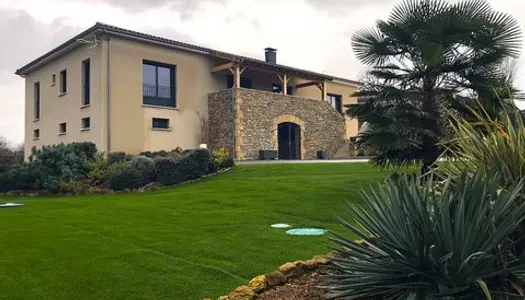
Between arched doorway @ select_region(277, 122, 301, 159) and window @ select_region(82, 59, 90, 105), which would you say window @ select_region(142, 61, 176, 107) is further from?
arched doorway @ select_region(277, 122, 301, 159)

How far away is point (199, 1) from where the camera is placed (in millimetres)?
16719

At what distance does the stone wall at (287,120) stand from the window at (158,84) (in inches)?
155

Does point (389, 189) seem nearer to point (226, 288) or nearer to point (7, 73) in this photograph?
point (226, 288)

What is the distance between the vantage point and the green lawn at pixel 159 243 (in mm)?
4922

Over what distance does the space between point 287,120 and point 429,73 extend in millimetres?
16154

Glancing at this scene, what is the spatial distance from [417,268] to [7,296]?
3921 millimetres

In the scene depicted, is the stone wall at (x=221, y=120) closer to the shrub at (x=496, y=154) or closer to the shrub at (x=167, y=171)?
the shrub at (x=167, y=171)

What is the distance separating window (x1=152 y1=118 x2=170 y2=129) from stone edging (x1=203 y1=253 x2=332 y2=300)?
20.6 meters

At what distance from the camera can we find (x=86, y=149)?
20.0 metres

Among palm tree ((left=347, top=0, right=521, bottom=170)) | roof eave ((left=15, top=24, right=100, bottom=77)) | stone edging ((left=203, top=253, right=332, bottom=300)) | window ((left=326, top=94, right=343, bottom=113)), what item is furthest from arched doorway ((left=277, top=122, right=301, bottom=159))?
stone edging ((left=203, top=253, right=332, bottom=300))

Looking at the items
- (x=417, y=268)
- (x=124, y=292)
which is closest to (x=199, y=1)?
(x=124, y=292)

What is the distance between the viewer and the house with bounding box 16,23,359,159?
75.7 feet

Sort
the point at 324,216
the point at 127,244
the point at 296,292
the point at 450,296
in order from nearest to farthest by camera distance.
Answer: the point at 450,296 → the point at 296,292 → the point at 127,244 → the point at 324,216

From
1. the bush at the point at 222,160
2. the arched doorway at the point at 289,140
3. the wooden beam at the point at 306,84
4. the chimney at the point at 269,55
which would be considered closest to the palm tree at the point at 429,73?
the bush at the point at 222,160
